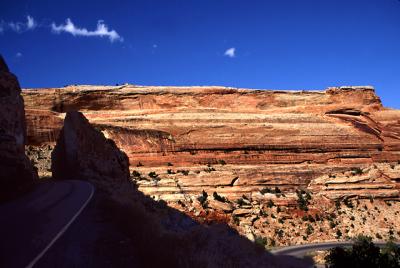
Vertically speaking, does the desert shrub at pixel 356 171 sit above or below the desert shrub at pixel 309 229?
above

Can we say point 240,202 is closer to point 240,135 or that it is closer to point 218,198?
point 218,198

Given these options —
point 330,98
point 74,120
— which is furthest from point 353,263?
point 330,98

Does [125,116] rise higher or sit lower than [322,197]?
higher

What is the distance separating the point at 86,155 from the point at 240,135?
18413mm

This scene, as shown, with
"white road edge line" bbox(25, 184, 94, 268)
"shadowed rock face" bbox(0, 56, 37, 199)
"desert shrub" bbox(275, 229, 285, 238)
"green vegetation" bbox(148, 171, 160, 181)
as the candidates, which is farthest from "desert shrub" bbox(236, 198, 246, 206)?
"white road edge line" bbox(25, 184, 94, 268)

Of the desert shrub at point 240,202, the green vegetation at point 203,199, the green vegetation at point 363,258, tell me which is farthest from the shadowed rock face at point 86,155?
the green vegetation at point 363,258

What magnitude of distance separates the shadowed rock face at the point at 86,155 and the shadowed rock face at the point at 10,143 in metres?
5.82

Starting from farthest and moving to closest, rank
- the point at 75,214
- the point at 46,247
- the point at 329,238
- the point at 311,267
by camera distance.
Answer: the point at 329,238 → the point at 311,267 → the point at 75,214 → the point at 46,247

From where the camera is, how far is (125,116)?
1702 inches

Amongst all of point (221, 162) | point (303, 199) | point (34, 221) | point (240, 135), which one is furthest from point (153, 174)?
point (34, 221)

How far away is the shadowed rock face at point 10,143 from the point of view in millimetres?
16016

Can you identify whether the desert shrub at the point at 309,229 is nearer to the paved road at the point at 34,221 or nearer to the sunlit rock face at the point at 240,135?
the sunlit rock face at the point at 240,135

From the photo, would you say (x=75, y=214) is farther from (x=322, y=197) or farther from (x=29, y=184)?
(x=322, y=197)

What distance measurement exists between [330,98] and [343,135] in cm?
837
